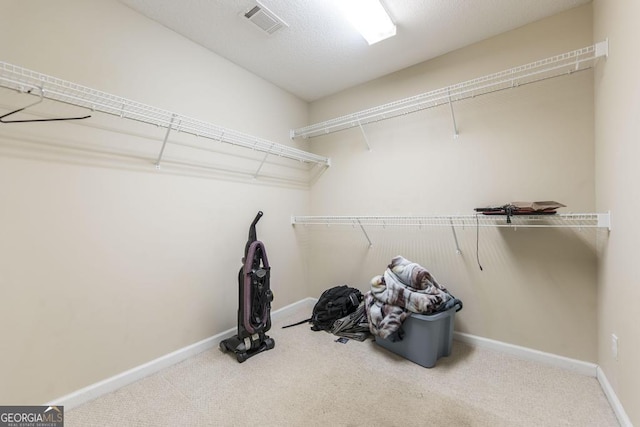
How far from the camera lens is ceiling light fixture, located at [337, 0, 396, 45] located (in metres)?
1.87

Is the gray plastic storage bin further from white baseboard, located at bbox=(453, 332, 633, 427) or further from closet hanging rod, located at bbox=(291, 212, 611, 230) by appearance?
closet hanging rod, located at bbox=(291, 212, 611, 230)

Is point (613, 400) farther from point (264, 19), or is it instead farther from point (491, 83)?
point (264, 19)

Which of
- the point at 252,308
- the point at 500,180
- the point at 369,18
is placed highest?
the point at 369,18

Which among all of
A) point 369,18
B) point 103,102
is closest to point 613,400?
point 369,18

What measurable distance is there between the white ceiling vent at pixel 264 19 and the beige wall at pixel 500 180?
1239 mm

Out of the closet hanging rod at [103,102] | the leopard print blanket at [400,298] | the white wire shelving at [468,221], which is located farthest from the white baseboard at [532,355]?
the closet hanging rod at [103,102]

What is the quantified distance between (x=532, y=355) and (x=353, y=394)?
1460 millimetres

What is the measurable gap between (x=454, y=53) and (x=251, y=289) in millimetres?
2748

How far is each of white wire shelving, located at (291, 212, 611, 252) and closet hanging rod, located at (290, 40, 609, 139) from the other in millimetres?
1029

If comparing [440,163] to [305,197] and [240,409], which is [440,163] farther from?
[240,409]

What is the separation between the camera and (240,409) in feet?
5.25

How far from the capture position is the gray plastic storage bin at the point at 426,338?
1.98 m

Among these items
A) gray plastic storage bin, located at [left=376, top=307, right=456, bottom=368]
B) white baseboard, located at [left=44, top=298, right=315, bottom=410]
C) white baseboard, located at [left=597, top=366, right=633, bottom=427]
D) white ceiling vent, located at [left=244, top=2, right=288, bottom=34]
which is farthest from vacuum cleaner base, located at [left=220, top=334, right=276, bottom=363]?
white ceiling vent, located at [left=244, top=2, right=288, bottom=34]

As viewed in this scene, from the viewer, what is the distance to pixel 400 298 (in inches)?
83.7
